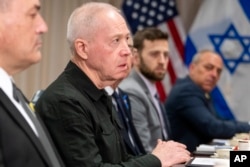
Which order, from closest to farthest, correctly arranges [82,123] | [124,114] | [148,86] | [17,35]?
[17,35] < [82,123] < [124,114] < [148,86]

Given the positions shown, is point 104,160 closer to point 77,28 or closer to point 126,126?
point 77,28

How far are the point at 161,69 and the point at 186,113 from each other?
16.6 inches

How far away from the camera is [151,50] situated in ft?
13.5

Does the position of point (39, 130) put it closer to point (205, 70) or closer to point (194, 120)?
point (194, 120)

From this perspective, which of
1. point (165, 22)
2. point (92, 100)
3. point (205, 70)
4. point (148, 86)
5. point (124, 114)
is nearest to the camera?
point (92, 100)

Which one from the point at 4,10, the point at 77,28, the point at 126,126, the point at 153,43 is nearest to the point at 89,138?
the point at 77,28

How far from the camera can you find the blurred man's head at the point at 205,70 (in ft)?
15.7

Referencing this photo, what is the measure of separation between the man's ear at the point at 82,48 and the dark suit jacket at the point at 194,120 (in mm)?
2165

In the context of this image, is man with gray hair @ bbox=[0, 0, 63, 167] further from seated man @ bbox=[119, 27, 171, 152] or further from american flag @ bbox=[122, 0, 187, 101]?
american flag @ bbox=[122, 0, 187, 101]

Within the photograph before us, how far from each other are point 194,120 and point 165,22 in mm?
1813

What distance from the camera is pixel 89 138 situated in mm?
1962

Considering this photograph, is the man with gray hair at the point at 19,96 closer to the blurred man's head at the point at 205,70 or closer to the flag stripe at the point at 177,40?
the blurred man's head at the point at 205,70

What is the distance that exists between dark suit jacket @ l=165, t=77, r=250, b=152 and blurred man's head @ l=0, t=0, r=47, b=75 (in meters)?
2.81

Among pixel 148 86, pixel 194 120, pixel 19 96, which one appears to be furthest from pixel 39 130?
pixel 194 120
